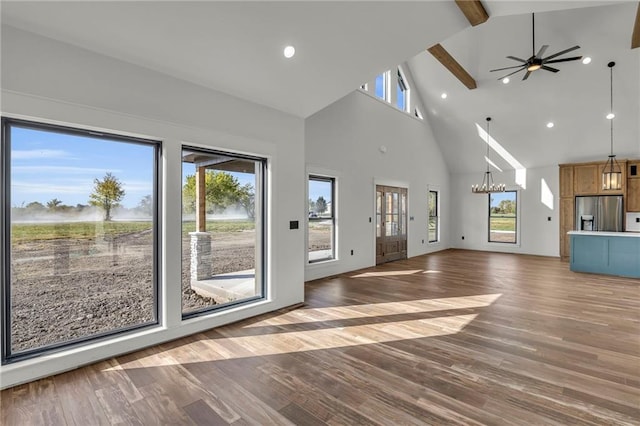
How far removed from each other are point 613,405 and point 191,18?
4.52 metres

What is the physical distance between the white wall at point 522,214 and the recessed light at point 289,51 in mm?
9353

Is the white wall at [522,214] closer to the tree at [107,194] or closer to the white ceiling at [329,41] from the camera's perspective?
the white ceiling at [329,41]

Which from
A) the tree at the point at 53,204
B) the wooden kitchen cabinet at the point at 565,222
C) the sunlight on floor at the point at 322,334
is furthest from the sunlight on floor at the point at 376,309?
the wooden kitchen cabinet at the point at 565,222

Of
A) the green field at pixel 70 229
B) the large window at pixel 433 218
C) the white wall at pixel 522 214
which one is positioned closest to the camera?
the green field at pixel 70 229

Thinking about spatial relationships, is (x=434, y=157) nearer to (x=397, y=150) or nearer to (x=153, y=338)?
(x=397, y=150)

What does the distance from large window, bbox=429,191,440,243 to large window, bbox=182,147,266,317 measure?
24.6 feet

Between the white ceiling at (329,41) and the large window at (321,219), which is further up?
the white ceiling at (329,41)

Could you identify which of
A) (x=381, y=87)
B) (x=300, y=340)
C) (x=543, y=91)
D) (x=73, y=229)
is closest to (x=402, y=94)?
(x=381, y=87)

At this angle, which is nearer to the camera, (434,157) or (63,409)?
(63,409)

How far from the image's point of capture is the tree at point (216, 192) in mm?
3512

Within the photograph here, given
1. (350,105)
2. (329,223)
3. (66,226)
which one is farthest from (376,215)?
(66,226)

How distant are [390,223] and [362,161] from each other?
2030mm

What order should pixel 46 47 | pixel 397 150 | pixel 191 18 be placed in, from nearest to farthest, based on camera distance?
pixel 46 47 < pixel 191 18 < pixel 397 150

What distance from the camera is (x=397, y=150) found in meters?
8.31
